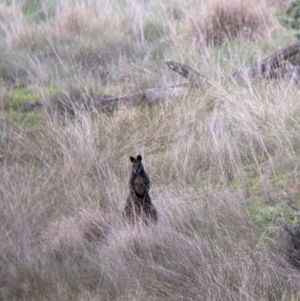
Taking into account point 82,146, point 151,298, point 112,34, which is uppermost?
point 112,34

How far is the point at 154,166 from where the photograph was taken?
8.05 meters

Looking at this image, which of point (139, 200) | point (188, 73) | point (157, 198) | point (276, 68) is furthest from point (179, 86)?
point (139, 200)

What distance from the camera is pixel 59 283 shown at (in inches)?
224

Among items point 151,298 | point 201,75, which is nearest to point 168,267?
point 151,298

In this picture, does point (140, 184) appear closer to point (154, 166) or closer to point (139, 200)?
point (139, 200)

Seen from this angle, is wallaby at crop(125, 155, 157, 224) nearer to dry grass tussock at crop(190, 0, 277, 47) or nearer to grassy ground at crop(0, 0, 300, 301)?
grassy ground at crop(0, 0, 300, 301)

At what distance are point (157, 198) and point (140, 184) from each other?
49 cm

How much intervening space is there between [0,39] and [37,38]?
594 millimetres

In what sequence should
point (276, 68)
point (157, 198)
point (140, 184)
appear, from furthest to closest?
point (276, 68)
point (157, 198)
point (140, 184)

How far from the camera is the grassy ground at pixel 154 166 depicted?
561cm

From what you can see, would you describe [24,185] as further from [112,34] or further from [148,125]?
[112,34]

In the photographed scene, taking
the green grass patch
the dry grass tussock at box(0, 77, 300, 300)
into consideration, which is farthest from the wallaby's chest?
the green grass patch

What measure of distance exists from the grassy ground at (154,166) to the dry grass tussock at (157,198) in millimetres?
14

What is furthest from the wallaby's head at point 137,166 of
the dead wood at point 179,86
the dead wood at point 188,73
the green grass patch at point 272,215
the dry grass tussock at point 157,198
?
the dead wood at point 188,73
